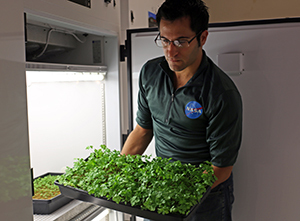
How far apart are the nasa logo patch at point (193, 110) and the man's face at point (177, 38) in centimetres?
17

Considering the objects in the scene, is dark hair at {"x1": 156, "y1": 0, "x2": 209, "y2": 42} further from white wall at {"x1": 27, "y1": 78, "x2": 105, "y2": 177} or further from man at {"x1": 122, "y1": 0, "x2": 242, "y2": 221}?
white wall at {"x1": 27, "y1": 78, "x2": 105, "y2": 177}

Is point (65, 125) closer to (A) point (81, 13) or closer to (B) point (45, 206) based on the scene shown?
(B) point (45, 206)

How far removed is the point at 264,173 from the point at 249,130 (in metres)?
0.24

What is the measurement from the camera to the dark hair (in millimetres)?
1354

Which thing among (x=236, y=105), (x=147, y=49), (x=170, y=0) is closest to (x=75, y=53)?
(x=147, y=49)

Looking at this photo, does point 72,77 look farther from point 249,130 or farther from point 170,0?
point 249,130

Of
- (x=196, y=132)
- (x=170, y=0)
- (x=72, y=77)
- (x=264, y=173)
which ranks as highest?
(x=170, y=0)

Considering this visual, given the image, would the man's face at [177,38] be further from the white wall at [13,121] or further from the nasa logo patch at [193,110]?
the white wall at [13,121]

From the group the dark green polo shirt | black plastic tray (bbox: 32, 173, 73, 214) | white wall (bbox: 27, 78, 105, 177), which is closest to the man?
the dark green polo shirt

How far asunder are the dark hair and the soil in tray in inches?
38.8

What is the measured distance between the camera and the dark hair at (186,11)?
135 cm

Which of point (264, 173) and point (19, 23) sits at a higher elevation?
point (19, 23)

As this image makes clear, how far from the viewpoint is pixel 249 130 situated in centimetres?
171

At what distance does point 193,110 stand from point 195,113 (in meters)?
0.02
